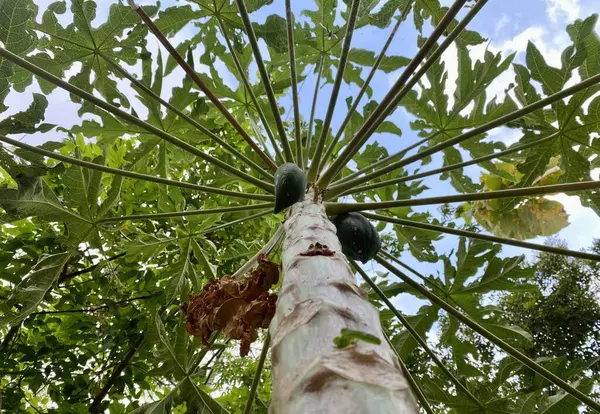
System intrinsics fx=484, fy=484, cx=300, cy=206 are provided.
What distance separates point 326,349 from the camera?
0.91 metres

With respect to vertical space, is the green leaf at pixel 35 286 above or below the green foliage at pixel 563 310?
below

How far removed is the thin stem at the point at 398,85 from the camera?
5.18 feet

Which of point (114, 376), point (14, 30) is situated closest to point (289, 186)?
point (14, 30)

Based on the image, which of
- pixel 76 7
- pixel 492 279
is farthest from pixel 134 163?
pixel 492 279

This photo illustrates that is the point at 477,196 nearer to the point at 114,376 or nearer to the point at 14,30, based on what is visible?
the point at 14,30

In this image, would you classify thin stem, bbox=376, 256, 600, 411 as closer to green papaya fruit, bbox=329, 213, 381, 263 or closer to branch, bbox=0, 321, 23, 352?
green papaya fruit, bbox=329, 213, 381, 263

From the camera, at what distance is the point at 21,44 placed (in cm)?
194

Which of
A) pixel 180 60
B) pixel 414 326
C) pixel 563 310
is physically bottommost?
pixel 414 326

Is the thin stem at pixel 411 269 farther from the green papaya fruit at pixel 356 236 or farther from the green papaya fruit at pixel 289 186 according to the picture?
the green papaya fruit at pixel 289 186

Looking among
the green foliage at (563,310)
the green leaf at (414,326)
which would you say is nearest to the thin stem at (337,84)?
the green leaf at (414,326)

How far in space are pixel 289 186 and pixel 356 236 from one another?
391 millimetres

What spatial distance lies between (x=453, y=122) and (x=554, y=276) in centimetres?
804

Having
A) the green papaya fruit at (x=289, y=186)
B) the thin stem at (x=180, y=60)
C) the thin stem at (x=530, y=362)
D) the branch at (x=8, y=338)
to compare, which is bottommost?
the thin stem at (x=530, y=362)

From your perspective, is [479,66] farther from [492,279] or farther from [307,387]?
[307,387]
